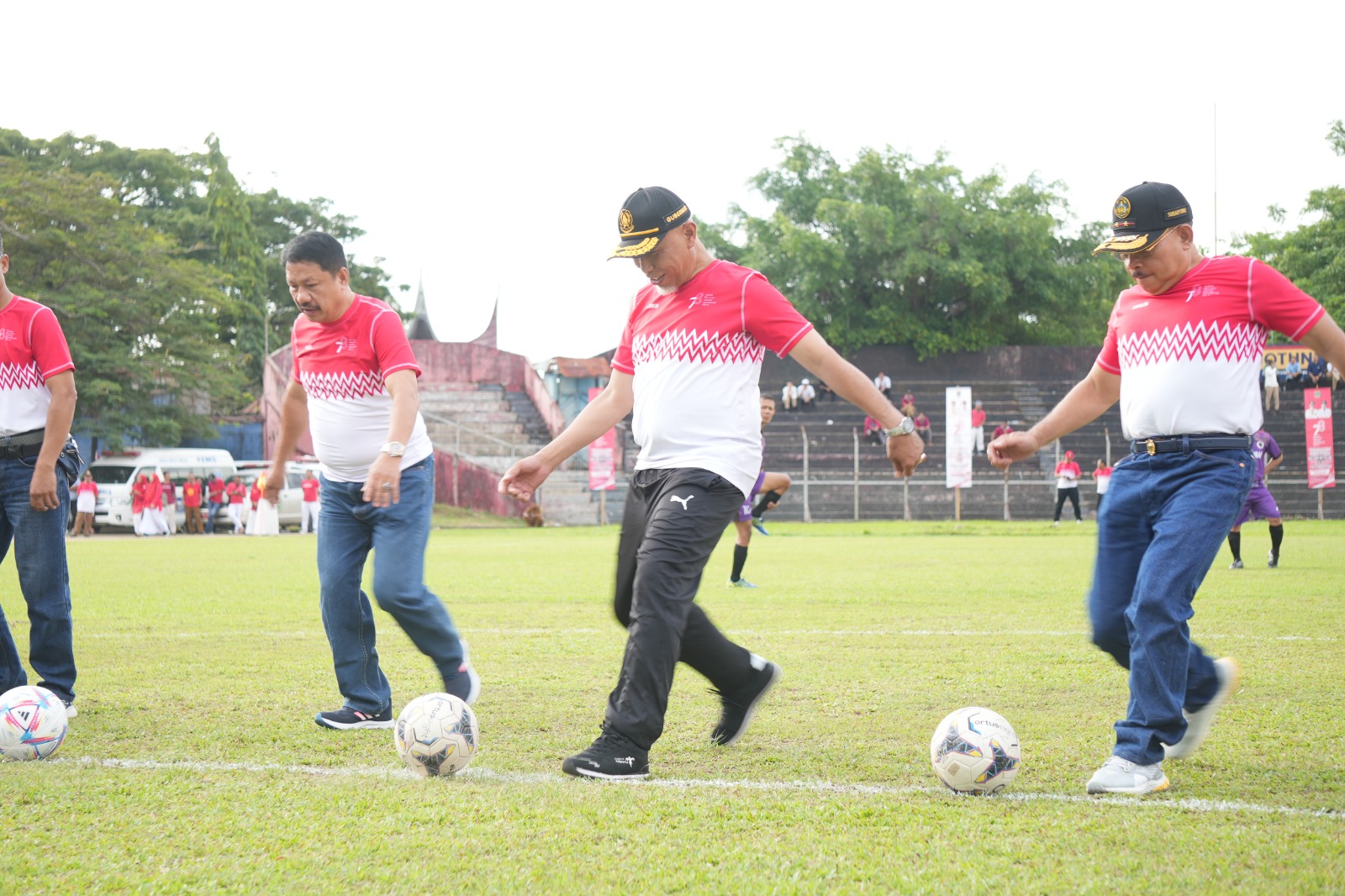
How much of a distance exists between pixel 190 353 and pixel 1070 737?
36.4 meters

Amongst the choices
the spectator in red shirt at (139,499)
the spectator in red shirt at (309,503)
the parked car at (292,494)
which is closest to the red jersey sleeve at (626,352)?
the spectator in red shirt at (309,503)

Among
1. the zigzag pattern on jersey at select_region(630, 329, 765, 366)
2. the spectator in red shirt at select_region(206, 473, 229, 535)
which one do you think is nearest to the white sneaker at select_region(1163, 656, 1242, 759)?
the zigzag pattern on jersey at select_region(630, 329, 765, 366)

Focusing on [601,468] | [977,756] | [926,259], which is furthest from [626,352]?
[926,259]

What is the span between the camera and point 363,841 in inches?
136

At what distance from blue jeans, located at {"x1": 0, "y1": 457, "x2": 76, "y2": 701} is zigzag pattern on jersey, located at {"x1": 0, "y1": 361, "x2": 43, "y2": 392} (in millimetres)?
336

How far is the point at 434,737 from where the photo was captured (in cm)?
426

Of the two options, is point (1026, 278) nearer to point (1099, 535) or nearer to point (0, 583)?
point (0, 583)

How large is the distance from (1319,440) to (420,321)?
126 ft

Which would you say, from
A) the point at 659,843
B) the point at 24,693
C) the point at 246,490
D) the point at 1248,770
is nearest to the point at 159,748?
the point at 24,693

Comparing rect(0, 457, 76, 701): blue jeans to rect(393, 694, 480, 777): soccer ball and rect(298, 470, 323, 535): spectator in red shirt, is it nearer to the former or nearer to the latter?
rect(393, 694, 480, 777): soccer ball

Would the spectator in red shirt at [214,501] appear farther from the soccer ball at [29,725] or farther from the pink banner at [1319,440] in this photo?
the soccer ball at [29,725]

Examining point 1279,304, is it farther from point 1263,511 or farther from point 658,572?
point 1263,511

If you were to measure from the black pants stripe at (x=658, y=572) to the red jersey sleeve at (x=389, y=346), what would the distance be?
1.21 metres

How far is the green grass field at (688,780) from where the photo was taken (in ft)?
10.5
